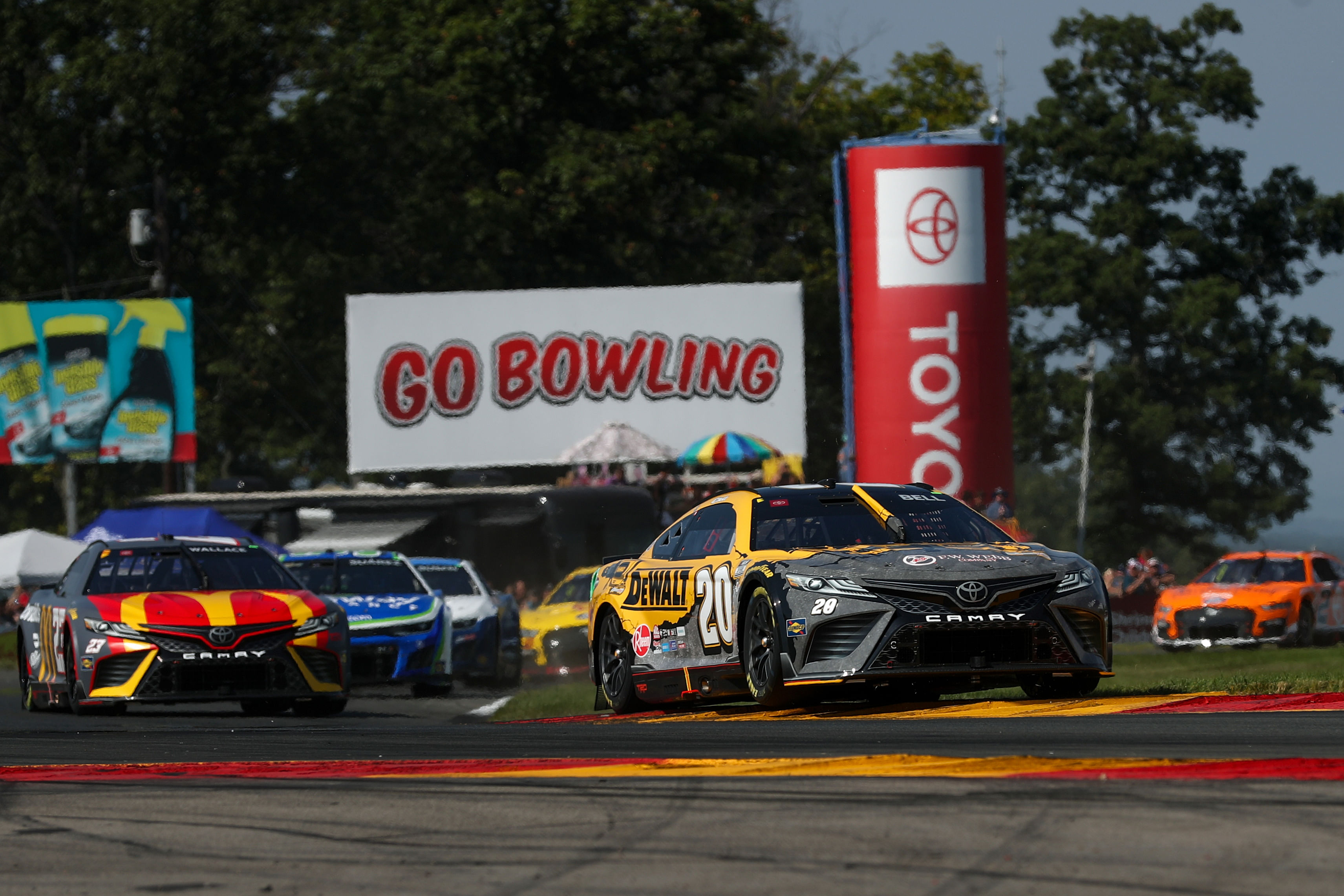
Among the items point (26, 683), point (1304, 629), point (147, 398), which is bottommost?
point (1304, 629)

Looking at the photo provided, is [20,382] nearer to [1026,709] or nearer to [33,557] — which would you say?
[33,557]

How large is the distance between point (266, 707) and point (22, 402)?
23.4 metres

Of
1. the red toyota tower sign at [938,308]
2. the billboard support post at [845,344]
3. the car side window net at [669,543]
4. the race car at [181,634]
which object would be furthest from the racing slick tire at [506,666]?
the car side window net at [669,543]

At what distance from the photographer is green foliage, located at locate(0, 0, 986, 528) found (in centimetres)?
4562

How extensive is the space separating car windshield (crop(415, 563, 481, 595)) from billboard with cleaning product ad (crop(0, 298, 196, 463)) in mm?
16252

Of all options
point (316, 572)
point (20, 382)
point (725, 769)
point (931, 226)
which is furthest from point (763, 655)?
point (20, 382)

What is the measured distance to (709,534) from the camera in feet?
39.3

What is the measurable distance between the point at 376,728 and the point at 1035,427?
1959 inches

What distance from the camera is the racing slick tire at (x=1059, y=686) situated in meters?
11.1

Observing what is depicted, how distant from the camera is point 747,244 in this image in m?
50.2

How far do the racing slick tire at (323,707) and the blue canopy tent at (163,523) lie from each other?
17.0 metres

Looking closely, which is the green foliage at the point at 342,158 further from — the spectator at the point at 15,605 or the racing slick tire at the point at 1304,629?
the racing slick tire at the point at 1304,629

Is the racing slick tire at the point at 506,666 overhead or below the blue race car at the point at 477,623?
below

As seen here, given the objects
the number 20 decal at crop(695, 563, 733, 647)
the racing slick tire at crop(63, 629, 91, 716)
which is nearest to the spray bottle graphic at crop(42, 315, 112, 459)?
the racing slick tire at crop(63, 629, 91, 716)
